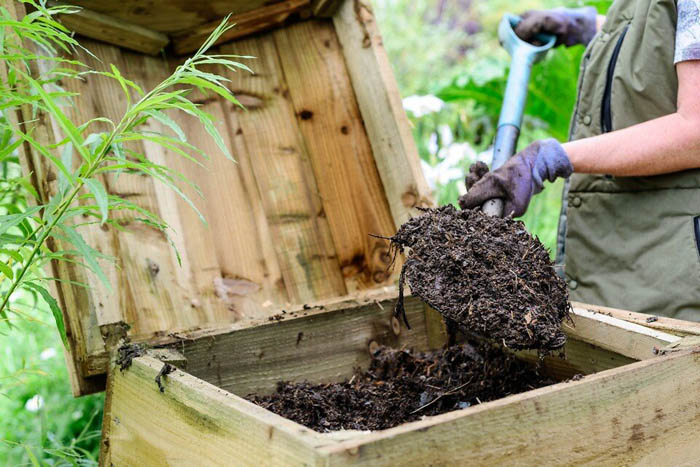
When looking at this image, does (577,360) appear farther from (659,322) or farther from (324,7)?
(324,7)

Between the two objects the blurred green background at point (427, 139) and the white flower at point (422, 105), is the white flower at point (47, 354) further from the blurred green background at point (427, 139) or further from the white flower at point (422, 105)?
the white flower at point (422, 105)

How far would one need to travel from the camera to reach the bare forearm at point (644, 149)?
153 centimetres

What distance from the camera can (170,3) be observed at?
184 centimetres

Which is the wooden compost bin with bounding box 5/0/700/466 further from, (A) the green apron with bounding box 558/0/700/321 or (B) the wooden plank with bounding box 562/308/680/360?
(A) the green apron with bounding box 558/0/700/321

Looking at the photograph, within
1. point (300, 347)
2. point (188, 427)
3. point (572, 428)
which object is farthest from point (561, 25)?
point (188, 427)

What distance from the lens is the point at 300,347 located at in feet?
5.61

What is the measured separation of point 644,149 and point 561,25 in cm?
85

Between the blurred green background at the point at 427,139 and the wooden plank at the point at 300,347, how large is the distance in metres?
0.35

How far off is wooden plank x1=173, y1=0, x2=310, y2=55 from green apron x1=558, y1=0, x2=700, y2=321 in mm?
895

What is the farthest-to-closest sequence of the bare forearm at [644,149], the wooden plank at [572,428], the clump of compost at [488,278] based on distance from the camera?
the bare forearm at [644,149] → the clump of compost at [488,278] → the wooden plank at [572,428]

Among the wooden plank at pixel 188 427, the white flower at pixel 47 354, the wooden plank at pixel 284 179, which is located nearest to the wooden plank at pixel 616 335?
the wooden plank at pixel 188 427

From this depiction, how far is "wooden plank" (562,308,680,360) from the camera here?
1307mm

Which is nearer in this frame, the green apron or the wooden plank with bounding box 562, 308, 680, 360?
the wooden plank with bounding box 562, 308, 680, 360

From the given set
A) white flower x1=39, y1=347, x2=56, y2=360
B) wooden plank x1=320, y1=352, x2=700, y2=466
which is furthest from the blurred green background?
wooden plank x1=320, y1=352, x2=700, y2=466
